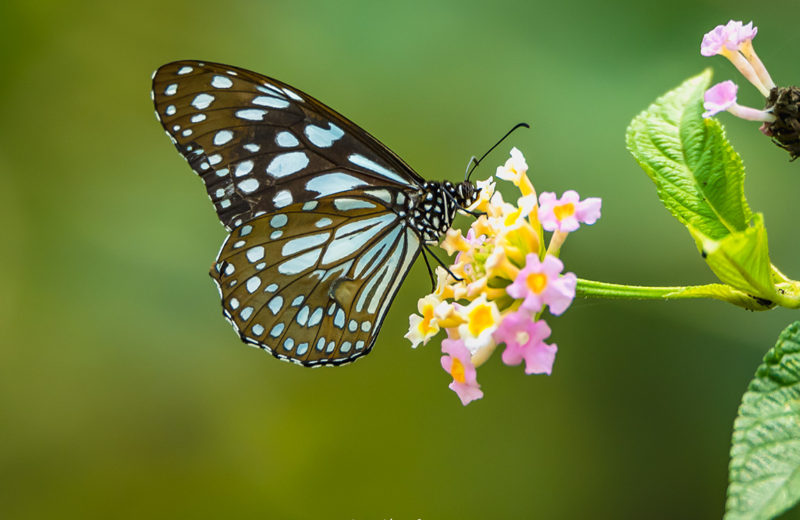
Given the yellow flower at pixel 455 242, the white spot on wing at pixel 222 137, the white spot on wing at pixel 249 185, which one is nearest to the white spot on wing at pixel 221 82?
the white spot on wing at pixel 222 137

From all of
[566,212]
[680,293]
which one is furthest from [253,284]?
[680,293]

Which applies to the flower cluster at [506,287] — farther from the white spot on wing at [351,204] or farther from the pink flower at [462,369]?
the white spot on wing at [351,204]

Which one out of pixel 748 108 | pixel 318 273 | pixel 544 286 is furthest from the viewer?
pixel 318 273

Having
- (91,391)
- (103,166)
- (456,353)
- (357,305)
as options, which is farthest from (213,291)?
(456,353)

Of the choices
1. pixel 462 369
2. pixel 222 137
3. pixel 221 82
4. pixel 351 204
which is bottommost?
pixel 462 369

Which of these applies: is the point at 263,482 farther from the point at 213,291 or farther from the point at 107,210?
the point at 107,210

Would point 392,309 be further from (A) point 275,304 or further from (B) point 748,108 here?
(B) point 748,108
